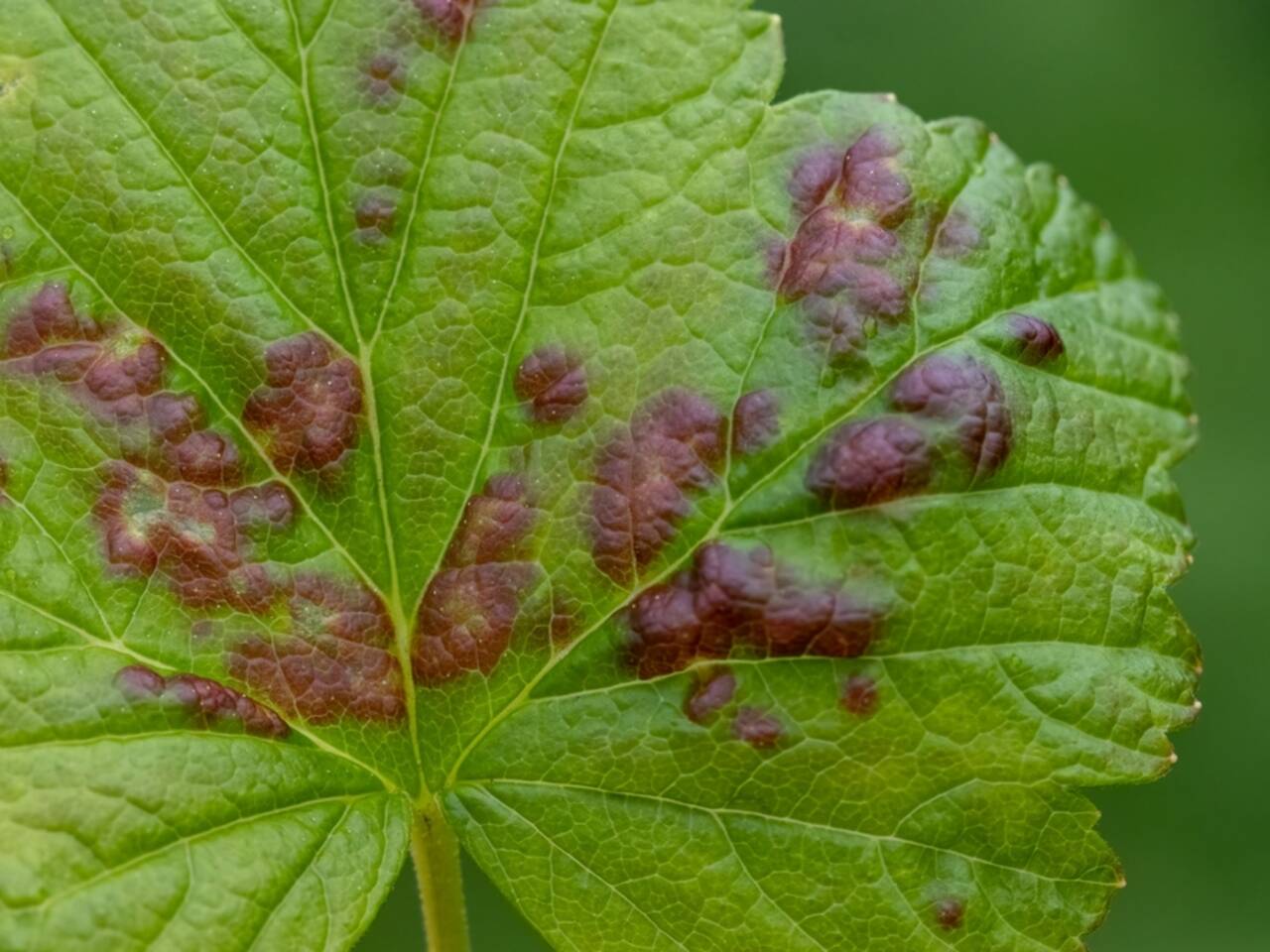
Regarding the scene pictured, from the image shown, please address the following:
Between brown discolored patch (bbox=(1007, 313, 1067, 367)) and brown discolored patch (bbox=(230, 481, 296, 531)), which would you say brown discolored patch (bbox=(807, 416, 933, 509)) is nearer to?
brown discolored patch (bbox=(1007, 313, 1067, 367))

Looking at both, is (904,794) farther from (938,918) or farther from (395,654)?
(395,654)

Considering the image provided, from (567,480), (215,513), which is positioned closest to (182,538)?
(215,513)

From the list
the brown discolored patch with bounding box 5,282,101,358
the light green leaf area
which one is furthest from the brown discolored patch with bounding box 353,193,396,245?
the brown discolored patch with bounding box 5,282,101,358

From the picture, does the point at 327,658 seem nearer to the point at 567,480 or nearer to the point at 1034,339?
the point at 567,480

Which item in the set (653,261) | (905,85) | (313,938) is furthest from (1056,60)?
(313,938)

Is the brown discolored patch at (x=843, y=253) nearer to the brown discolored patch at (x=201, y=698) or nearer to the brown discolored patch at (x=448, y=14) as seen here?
the brown discolored patch at (x=448, y=14)

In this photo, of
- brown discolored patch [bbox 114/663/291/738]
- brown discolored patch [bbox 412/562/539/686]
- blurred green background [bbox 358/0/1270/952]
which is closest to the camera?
brown discolored patch [bbox 114/663/291/738]
